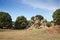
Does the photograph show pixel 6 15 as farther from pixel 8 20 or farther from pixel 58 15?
pixel 58 15

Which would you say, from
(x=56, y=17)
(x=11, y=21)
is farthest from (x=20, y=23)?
(x=56, y=17)

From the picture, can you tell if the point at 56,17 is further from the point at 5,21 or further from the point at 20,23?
the point at 5,21

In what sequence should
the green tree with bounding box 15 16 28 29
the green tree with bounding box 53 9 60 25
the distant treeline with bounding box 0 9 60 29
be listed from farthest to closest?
the green tree with bounding box 15 16 28 29 → the distant treeline with bounding box 0 9 60 29 → the green tree with bounding box 53 9 60 25

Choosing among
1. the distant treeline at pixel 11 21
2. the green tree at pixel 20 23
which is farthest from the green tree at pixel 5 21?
the green tree at pixel 20 23

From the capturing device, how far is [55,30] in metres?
35.1

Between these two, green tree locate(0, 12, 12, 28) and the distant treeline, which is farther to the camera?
green tree locate(0, 12, 12, 28)

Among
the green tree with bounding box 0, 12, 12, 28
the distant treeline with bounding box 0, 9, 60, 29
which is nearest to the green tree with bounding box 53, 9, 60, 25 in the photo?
the distant treeline with bounding box 0, 9, 60, 29

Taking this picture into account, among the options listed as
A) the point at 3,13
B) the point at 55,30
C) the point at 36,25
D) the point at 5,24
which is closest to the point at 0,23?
the point at 5,24

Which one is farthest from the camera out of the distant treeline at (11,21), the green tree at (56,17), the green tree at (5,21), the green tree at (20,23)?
the green tree at (20,23)

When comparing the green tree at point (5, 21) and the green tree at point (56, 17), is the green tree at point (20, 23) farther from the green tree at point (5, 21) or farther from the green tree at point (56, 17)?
the green tree at point (56, 17)

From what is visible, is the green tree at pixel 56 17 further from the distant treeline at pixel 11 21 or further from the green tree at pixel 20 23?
the green tree at pixel 20 23

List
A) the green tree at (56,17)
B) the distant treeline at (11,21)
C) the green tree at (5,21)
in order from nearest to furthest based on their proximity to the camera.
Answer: the green tree at (56,17) → the distant treeline at (11,21) → the green tree at (5,21)

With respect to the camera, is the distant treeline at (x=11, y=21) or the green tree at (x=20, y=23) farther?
the green tree at (x=20, y=23)

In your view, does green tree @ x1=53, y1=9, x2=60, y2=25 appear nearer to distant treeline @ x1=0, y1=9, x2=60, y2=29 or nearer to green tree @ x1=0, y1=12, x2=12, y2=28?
distant treeline @ x1=0, y1=9, x2=60, y2=29
